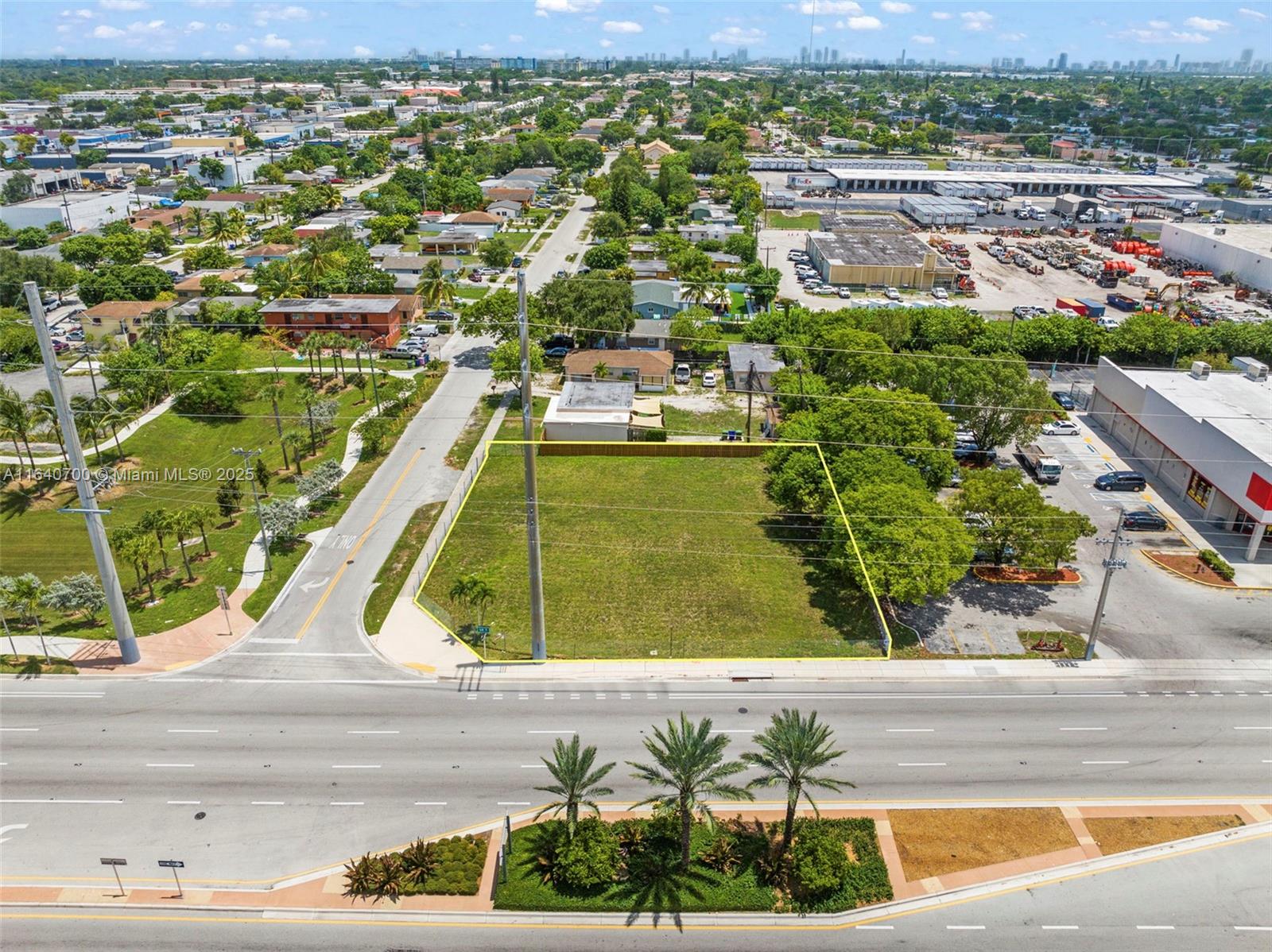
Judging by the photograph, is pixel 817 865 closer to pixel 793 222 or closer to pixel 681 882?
pixel 681 882

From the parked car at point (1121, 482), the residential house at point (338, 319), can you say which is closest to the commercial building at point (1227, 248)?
the parked car at point (1121, 482)

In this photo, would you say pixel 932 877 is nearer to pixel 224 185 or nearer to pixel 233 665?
pixel 233 665

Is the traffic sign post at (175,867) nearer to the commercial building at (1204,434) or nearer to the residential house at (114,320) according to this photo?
the commercial building at (1204,434)

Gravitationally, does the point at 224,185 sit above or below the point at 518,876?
above

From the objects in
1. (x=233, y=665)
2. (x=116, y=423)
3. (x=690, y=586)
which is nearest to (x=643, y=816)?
(x=690, y=586)

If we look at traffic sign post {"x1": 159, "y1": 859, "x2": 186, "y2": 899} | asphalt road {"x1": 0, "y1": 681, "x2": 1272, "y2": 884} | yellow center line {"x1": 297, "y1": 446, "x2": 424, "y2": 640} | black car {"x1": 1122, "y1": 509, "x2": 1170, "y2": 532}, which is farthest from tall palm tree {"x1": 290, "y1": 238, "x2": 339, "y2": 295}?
black car {"x1": 1122, "y1": 509, "x2": 1170, "y2": 532}

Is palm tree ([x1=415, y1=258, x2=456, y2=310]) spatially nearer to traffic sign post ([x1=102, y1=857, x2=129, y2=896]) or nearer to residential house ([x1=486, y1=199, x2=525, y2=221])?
residential house ([x1=486, y1=199, x2=525, y2=221])
